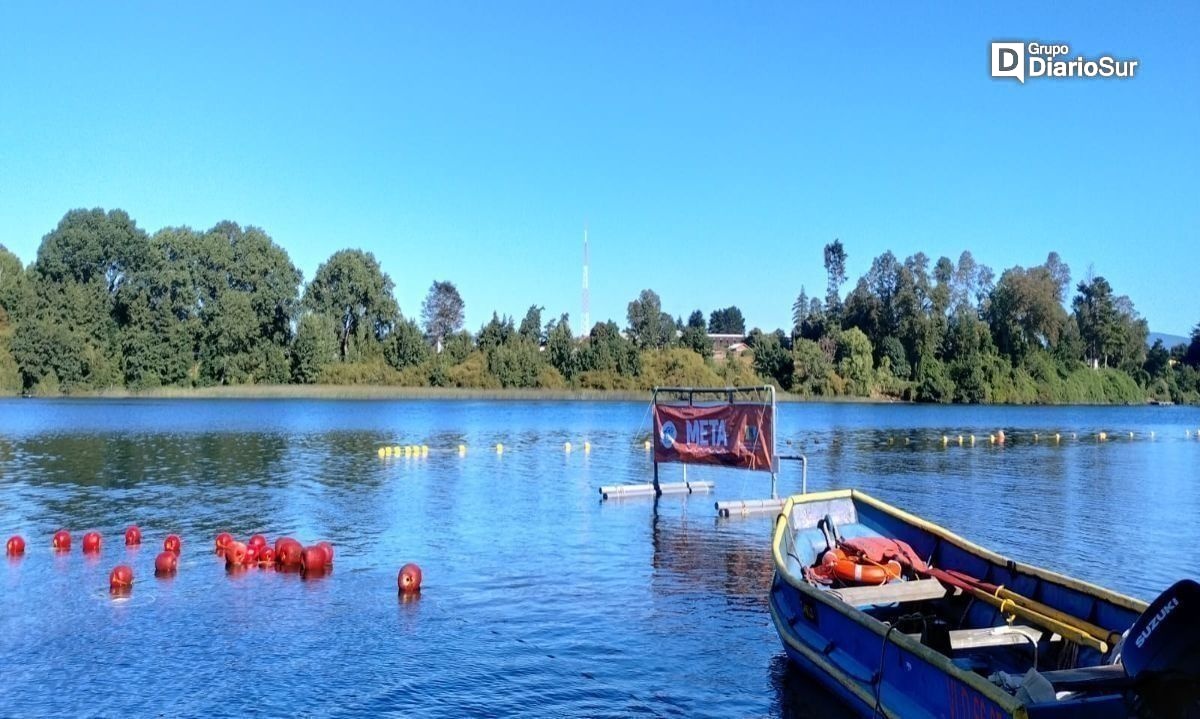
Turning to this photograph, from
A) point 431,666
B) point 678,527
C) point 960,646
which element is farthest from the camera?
point 678,527

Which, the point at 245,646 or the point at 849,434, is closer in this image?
the point at 245,646

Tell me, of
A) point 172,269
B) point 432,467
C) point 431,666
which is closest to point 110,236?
point 172,269

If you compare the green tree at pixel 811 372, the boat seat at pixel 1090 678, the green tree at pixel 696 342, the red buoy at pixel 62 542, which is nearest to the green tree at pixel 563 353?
the green tree at pixel 696 342

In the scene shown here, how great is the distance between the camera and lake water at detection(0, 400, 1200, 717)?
12695 mm

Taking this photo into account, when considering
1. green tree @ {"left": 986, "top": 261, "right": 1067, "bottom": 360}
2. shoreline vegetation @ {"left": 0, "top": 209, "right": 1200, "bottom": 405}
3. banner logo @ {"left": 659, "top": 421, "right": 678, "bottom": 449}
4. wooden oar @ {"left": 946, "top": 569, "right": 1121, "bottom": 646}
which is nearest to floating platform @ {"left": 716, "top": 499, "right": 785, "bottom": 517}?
banner logo @ {"left": 659, "top": 421, "right": 678, "bottom": 449}

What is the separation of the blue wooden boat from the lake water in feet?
4.20

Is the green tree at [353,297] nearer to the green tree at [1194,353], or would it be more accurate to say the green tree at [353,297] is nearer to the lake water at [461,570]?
the lake water at [461,570]

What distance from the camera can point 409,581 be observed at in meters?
17.6

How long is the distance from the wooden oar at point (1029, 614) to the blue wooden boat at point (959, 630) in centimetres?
2

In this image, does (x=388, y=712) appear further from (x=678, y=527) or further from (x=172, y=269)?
(x=172, y=269)

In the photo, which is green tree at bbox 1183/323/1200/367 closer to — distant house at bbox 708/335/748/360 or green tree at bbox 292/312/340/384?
distant house at bbox 708/335/748/360

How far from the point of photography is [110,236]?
116 m

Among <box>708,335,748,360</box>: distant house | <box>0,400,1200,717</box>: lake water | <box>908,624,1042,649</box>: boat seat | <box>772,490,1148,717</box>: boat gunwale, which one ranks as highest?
<box>708,335,748,360</box>: distant house

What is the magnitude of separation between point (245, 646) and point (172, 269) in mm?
113875
